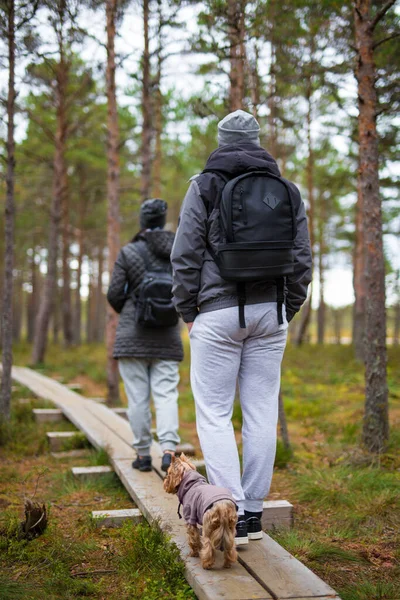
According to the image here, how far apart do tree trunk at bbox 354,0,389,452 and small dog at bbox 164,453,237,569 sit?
2849 mm

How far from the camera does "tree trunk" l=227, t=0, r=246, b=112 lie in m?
6.34

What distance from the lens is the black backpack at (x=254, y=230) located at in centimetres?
308

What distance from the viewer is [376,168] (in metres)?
5.57

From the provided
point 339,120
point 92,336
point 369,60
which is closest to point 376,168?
point 369,60

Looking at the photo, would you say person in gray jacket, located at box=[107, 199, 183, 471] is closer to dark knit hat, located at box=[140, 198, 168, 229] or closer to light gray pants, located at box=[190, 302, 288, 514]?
dark knit hat, located at box=[140, 198, 168, 229]

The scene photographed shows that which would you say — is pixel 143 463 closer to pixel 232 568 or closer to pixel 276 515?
pixel 276 515

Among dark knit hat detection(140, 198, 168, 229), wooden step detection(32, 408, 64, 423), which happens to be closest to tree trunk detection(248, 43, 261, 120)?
dark knit hat detection(140, 198, 168, 229)

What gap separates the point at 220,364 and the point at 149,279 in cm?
191

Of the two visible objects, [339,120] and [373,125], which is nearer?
[373,125]

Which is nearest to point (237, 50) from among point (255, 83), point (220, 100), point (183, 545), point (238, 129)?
point (255, 83)

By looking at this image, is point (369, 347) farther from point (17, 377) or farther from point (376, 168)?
point (17, 377)

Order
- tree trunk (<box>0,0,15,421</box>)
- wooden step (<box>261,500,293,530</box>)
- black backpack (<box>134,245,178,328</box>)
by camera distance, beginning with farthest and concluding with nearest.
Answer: tree trunk (<box>0,0,15,421</box>) → black backpack (<box>134,245,178,328</box>) → wooden step (<box>261,500,293,530</box>)

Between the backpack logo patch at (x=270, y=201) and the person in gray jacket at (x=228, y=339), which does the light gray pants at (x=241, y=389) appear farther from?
the backpack logo patch at (x=270, y=201)

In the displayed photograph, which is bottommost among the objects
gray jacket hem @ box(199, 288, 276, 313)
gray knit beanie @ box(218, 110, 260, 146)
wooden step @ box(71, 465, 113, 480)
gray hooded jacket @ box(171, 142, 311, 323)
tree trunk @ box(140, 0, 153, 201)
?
wooden step @ box(71, 465, 113, 480)
